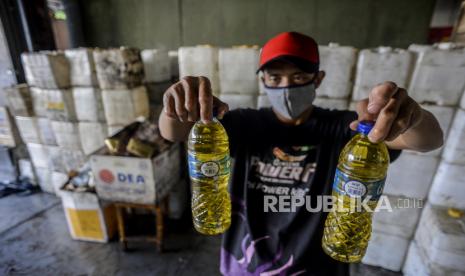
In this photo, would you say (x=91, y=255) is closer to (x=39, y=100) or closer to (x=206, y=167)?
(x=39, y=100)

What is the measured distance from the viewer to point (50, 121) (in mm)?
3107

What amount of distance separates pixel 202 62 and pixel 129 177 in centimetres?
122

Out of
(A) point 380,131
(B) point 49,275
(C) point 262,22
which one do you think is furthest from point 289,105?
(C) point 262,22

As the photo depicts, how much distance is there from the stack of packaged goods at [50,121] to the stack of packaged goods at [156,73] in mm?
894

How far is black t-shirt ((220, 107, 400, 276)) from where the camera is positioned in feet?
3.76

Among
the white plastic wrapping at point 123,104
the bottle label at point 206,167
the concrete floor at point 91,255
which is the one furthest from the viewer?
the white plastic wrapping at point 123,104

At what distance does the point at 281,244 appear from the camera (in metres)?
1.15

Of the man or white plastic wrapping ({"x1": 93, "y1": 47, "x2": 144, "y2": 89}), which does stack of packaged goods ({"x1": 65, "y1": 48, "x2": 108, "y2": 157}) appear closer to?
white plastic wrapping ({"x1": 93, "y1": 47, "x2": 144, "y2": 89})

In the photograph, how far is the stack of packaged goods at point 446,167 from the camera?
170 cm

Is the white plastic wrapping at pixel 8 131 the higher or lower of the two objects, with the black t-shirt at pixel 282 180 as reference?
Answer: lower

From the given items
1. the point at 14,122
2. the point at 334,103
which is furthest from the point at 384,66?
the point at 14,122

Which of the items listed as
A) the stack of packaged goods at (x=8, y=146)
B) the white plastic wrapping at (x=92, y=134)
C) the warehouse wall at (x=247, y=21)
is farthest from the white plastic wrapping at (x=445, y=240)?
the stack of packaged goods at (x=8, y=146)

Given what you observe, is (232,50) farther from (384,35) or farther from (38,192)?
(38,192)

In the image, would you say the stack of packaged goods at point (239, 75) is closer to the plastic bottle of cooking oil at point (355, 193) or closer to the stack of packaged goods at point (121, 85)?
the stack of packaged goods at point (121, 85)
